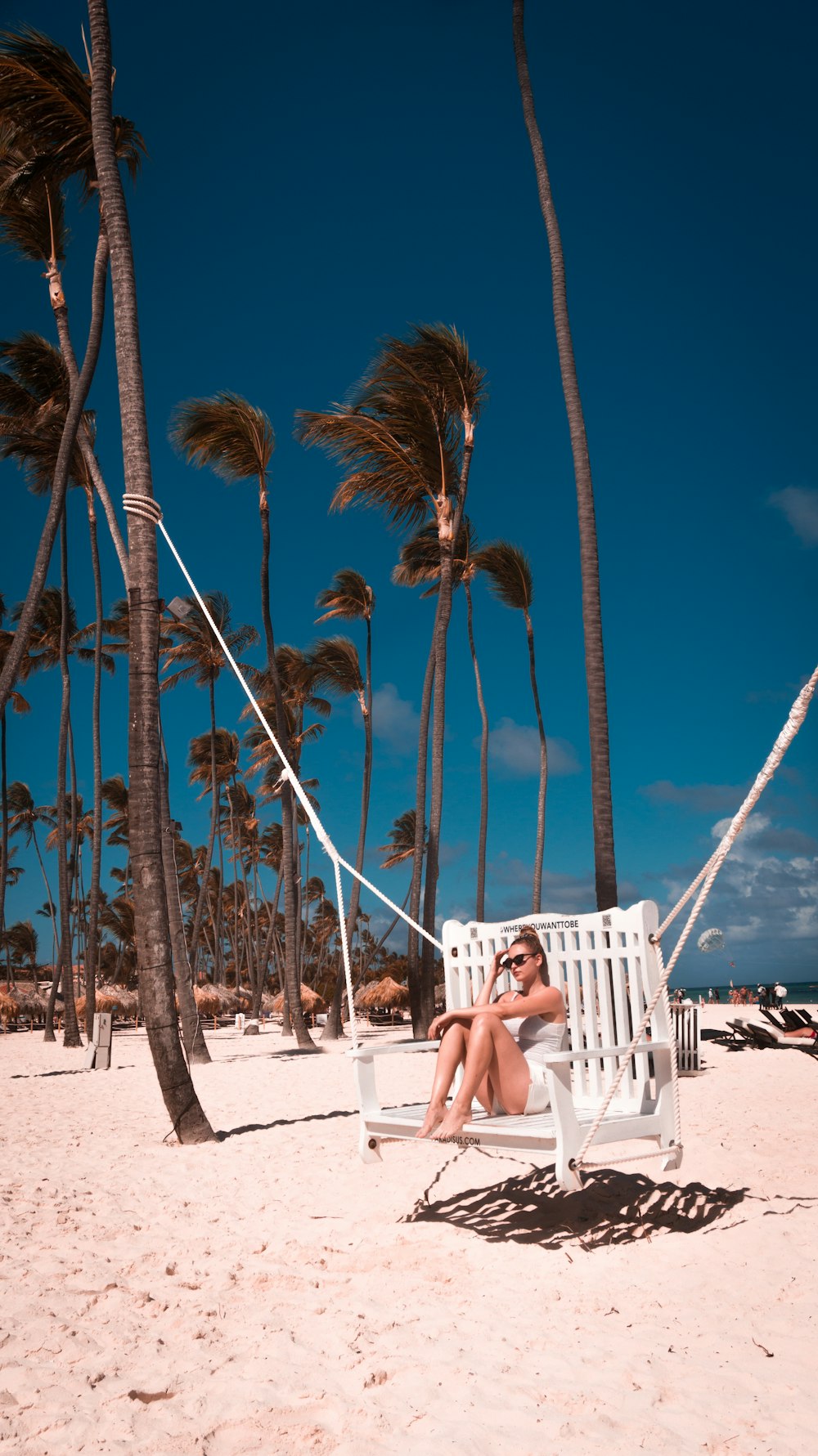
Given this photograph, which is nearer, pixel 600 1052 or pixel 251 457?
pixel 600 1052

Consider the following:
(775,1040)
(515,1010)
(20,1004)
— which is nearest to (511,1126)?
(515,1010)

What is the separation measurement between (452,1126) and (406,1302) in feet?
2.46

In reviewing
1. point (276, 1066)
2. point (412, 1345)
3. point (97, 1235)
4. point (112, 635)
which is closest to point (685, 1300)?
point (412, 1345)

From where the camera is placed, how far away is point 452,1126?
370cm

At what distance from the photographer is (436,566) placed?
18891 mm

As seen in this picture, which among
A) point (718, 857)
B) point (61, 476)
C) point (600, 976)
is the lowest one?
point (600, 976)

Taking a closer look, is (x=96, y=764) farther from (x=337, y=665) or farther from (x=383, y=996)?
(x=383, y=996)

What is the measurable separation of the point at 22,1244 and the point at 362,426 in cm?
1036

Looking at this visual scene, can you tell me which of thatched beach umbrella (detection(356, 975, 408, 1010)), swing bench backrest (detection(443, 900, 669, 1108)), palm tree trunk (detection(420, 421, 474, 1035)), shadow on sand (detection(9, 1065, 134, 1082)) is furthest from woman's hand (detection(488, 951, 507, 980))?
thatched beach umbrella (detection(356, 975, 408, 1010))

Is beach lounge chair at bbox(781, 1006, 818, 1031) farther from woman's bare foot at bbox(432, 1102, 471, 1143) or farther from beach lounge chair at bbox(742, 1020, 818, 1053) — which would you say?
woman's bare foot at bbox(432, 1102, 471, 1143)

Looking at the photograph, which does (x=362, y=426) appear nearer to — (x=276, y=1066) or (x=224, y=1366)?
(x=276, y=1066)

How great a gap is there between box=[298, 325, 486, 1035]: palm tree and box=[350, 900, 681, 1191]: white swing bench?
8.12 metres

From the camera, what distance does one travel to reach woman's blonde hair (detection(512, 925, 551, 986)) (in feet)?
13.7

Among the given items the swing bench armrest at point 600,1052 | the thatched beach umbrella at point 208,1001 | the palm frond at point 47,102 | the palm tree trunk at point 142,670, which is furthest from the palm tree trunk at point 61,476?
the thatched beach umbrella at point 208,1001
